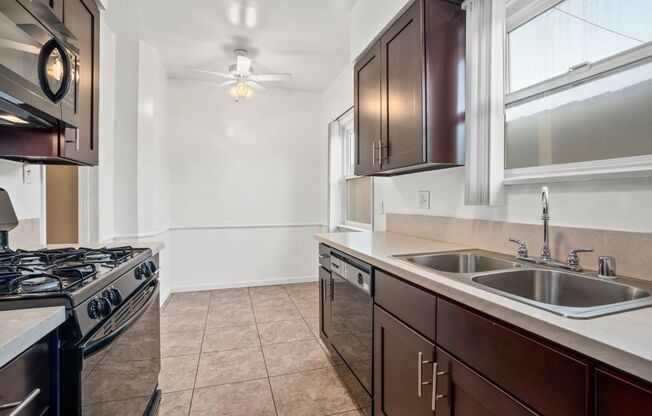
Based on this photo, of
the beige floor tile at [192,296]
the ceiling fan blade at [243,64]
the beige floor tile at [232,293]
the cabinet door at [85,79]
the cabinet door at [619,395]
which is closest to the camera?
the cabinet door at [619,395]

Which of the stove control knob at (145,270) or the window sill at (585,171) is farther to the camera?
the stove control knob at (145,270)

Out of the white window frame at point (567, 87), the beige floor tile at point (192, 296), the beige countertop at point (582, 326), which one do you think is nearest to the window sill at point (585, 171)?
the white window frame at point (567, 87)

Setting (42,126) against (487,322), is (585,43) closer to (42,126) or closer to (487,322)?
(487,322)

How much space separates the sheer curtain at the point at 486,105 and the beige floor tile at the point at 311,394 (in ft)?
4.52

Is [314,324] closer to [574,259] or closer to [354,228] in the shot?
[354,228]

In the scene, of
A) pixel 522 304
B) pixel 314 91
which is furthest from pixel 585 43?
pixel 314 91

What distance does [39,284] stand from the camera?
92cm

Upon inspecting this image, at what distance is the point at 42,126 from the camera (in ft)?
4.81

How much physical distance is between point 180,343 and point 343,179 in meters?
2.62

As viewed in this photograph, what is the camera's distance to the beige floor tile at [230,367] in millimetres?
2123

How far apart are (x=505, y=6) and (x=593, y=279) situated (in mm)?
1328

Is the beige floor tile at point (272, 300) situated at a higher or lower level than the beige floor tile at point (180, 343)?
higher

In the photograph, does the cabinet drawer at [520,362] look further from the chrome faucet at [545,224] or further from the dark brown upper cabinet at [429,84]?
the dark brown upper cabinet at [429,84]

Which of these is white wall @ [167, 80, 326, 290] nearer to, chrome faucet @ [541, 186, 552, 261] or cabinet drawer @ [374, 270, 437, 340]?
cabinet drawer @ [374, 270, 437, 340]
